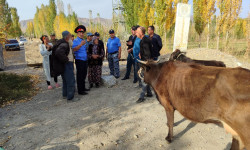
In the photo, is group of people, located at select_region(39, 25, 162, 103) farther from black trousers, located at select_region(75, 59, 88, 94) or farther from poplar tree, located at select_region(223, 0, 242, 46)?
poplar tree, located at select_region(223, 0, 242, 46)

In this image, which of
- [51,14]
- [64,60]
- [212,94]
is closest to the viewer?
[212,94]

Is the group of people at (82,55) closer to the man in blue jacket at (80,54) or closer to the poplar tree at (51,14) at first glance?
the man in blue jacket at (80,54)

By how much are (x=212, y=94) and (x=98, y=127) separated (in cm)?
237

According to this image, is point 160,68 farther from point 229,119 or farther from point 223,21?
point 223,21

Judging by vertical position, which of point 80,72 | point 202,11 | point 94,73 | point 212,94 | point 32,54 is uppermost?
point 202,11

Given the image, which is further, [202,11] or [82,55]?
[202,11]

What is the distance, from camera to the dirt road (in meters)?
2.76

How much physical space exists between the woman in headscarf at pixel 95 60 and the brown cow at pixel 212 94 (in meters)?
3.68

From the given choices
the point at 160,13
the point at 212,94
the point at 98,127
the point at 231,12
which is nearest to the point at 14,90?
the point at 98,127

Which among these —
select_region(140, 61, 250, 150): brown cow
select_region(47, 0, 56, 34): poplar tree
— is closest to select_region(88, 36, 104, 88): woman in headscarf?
select_region(140, 61, 250, 150): brown cow

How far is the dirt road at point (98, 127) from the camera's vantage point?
9.07 ft

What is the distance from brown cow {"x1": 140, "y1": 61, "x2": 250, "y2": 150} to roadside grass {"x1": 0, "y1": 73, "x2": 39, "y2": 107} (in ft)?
15.9

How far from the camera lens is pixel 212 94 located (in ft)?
5.74

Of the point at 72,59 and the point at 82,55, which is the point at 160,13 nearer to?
the point at 82,55
